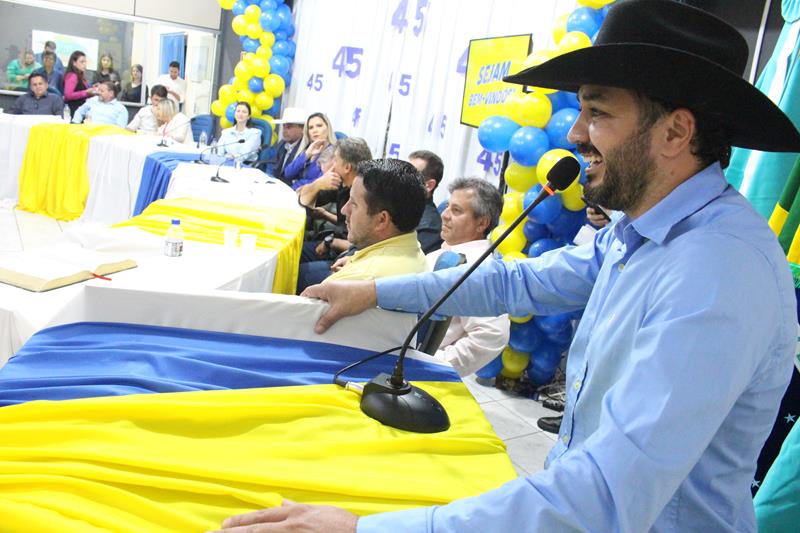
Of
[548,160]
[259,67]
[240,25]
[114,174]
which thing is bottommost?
[114,174]

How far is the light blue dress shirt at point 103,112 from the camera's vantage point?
739 centimetres

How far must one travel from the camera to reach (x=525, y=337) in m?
3.27

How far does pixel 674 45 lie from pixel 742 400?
51 cm

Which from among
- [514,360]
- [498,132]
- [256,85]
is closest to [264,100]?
[256,85]

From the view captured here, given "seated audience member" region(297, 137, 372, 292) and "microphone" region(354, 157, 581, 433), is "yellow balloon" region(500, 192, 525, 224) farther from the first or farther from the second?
"microphone" region(354, 157, 581, 433)

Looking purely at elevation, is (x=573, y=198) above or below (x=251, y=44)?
below

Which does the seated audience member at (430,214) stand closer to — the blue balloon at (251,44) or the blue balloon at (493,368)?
the blue balloon at (493,368)

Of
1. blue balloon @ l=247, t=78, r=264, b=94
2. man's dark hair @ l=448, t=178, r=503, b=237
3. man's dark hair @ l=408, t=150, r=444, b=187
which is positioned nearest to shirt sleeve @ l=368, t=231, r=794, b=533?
man's dark hair @ l=448, t=178, r=503, b=237

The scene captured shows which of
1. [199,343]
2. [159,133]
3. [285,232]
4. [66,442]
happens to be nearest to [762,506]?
[199,343]

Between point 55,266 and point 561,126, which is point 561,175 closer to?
point 55,266

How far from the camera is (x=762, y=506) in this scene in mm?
1337

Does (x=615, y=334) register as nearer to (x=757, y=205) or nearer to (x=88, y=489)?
(x=88, y=489)

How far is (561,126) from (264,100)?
→ 5.38 metres

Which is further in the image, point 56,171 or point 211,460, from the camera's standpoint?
point 56,171
